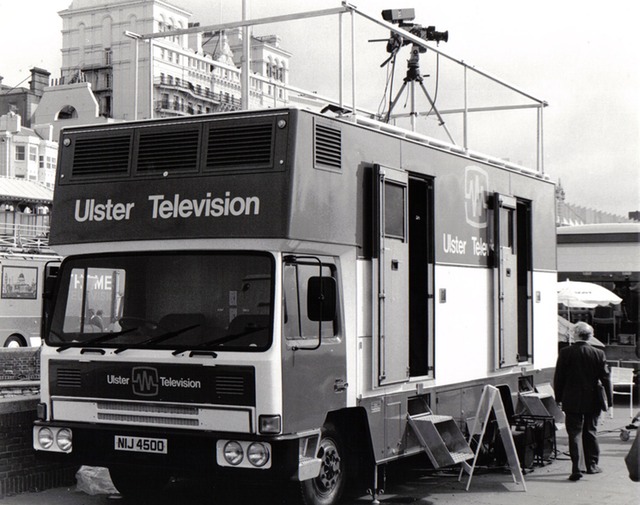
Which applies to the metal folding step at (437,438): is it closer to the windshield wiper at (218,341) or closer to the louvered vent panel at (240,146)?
the windshield wiper at (218,341)

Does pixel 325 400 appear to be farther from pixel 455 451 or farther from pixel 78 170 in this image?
pixel 78 170

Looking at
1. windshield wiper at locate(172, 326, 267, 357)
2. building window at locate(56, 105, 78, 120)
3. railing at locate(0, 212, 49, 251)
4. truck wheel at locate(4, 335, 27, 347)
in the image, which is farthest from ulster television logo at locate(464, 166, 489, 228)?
building window at locate(56, 105, 78, 120)

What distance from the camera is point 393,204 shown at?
973 centimetres

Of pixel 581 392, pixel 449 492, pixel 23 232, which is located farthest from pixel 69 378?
pixel 23 232

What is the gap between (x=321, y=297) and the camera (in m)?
8.22

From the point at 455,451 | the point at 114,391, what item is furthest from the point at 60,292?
the point at 455,451

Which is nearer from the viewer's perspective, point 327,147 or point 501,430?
point 327,147

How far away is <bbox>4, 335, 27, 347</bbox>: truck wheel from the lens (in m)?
29.9

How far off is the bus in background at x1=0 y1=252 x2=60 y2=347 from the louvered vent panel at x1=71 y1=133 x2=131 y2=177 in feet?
71.5

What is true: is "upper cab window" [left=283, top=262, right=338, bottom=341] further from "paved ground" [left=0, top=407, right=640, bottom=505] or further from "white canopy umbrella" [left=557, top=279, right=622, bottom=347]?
"white canopy umbrella" [left=557, top=279, right=622, bottom=347]

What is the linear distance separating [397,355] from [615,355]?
39.9 ft

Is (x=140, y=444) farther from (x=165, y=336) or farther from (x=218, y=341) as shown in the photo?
(x=218, y=341)

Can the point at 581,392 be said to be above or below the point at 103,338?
below

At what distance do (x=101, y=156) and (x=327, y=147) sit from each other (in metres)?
2.07
